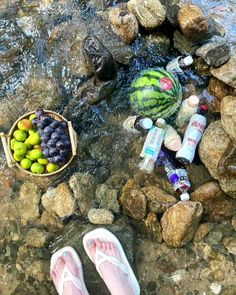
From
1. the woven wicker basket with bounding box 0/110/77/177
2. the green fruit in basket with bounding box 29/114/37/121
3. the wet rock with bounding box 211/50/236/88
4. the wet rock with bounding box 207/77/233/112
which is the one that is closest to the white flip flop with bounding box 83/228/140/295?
the woven wicker basket with bounding box 0/110/77/177

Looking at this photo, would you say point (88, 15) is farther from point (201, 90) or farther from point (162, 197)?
point (162, 197)

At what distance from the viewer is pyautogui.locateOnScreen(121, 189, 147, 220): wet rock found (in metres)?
3.37

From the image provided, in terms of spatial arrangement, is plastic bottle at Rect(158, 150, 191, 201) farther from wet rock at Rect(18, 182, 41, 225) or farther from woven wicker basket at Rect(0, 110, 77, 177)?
wet rock at Rect(18, 182, 41, 225)

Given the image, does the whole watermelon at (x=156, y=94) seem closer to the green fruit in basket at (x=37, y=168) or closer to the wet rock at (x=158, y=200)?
the wet rock at (x=158, y=200)

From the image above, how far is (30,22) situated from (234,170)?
240 cm

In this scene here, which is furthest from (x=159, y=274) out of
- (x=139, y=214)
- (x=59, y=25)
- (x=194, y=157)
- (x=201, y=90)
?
(x=59, y=25)

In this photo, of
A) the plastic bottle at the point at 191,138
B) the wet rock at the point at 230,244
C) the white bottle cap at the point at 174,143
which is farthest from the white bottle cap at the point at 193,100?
the wet rock at the point at 230,244

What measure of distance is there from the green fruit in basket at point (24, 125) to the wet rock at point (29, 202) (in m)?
0.50

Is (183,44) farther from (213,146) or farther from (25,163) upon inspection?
(25,163)

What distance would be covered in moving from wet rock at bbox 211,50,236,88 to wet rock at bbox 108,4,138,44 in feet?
2.72

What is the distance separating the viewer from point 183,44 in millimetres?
3744

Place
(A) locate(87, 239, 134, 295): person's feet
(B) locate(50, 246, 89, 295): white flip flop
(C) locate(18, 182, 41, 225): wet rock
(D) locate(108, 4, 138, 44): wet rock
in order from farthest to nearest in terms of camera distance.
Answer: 1. (D) locate(108, 4, 138, 44): wet rock
2. (C) locate(18, 182, 41, 225): wet rock
3. (B) locate(50, 246, 89, 295): white flip flop
4. (A) locate(87, 239, 134, 295): person's feet

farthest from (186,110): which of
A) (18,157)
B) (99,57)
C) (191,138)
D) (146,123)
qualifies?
(18,157)

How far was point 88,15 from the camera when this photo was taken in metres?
4.00
